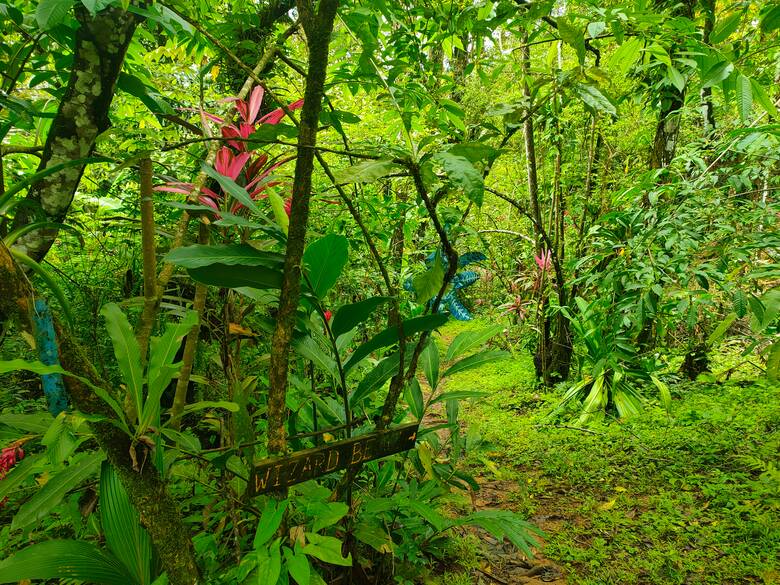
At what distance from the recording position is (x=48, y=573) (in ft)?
3.10

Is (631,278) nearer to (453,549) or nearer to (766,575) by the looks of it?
(766,575)

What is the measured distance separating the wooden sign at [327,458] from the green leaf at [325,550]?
0.59ft

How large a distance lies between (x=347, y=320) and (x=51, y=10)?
2.84ft

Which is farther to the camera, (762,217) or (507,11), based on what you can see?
(762,217)

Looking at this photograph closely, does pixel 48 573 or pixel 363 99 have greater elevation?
pixel 363 99

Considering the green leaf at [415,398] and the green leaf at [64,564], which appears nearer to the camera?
the green leaf at [64,564]

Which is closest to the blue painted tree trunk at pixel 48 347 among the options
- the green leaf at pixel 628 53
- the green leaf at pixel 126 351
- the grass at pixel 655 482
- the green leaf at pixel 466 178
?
the green leaf at pixel 126 351

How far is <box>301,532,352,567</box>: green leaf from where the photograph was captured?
3.19 ft

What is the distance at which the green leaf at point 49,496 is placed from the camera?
3.07ft

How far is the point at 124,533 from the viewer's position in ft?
3.54

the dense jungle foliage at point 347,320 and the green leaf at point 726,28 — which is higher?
the green leaf at point 726,28

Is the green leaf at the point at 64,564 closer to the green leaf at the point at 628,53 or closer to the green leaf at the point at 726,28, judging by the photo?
the green leaf at the point at 628,53

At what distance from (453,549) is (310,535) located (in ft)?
3.73

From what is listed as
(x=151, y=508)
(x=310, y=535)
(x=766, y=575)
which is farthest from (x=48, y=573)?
(x=766, y=575)
